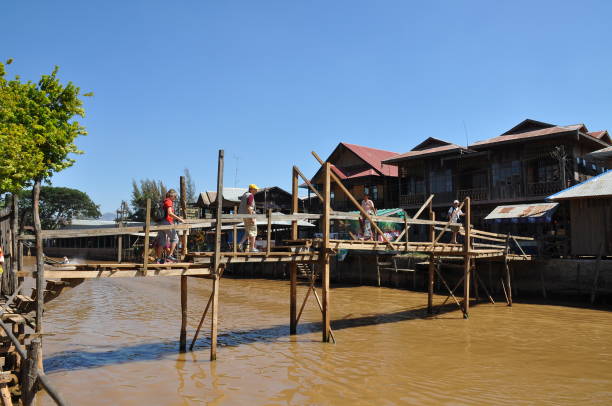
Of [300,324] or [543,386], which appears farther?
[300,324]

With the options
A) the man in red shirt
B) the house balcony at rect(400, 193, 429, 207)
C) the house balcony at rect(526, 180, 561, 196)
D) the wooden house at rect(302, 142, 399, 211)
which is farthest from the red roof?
the man in red shirt

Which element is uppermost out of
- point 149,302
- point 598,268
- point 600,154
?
point 600,154

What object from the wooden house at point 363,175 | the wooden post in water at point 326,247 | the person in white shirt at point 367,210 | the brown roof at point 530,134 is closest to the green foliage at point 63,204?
the wooden house at point 363,175

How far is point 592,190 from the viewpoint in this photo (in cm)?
1850

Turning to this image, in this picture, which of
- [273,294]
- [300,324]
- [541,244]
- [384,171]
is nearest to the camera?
[300,324]

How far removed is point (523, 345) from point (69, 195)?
74.0 meters

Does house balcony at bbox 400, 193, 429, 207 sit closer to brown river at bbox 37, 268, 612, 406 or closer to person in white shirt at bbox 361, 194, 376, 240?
brown river at bbox 37, 268, 612, 406

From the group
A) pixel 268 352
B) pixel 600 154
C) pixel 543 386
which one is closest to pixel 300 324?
pixel 268 352

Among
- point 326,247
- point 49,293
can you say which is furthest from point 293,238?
point 49,293

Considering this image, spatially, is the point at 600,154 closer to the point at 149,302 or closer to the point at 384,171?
the point at 384,171

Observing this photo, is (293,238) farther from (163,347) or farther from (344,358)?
(163,347)

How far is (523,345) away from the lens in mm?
11945

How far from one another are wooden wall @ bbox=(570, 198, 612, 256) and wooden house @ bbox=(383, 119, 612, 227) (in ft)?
14.2

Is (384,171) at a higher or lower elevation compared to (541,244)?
higher
